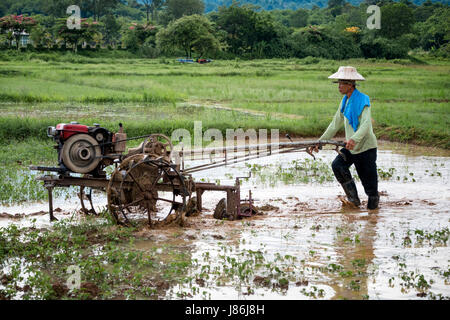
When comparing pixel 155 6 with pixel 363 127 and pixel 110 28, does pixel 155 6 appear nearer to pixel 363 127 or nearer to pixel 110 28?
pixel 110 28

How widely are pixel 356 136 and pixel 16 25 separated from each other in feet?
134

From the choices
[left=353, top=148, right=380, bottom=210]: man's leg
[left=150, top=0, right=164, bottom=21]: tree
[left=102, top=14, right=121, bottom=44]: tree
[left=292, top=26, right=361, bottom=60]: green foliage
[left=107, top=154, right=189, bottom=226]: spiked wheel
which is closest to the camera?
[left=107, top=154, right=189, bottom=226]: spiked wheel

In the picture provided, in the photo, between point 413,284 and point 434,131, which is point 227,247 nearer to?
point 413,284

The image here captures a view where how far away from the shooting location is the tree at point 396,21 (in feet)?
159

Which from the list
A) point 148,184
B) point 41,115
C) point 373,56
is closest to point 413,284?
point 148,184

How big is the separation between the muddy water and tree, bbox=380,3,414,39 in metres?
42.3

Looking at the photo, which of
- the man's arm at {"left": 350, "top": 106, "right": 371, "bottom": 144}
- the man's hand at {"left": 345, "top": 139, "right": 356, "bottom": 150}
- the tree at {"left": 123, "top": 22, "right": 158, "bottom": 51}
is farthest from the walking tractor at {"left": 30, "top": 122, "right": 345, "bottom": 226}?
the tree at {"left": 123, "top": 22, "right": 158, "bottom": 51}

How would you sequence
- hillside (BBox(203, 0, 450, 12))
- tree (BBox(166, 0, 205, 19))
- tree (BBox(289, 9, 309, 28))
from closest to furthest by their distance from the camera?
tree (BBox(166, 0, 205, 19)) < tree (BBox(289, 9, 309, 28)) < hillside (BBox(203, 0, 450, 12))

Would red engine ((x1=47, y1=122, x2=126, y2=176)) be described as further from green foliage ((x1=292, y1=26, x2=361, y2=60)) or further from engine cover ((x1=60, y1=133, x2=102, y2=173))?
green foliage ((x1=292, y1=26, x2=361, y2=60))

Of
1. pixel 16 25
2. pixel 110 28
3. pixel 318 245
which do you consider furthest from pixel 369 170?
pixel 110 28

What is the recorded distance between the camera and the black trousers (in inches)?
275

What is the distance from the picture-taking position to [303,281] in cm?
487

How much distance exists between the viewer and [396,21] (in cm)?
4900
